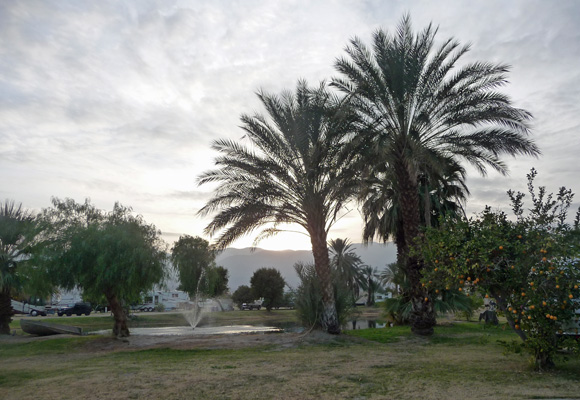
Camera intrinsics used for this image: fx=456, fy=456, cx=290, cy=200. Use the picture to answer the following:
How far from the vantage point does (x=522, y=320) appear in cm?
990

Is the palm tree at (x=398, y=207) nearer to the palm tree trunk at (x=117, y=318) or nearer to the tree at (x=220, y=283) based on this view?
the palm tree trunk at (x=117, y=318)

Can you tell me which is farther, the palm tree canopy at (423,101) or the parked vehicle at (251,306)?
the parked vehicle at (251,306)

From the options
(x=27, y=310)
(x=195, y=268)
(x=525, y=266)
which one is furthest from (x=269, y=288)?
(x=525, y=266)

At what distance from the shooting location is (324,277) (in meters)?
18.8

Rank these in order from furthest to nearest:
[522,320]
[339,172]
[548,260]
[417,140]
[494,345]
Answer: [339,172], [417,140], [494,345], [522,320], [548,260]

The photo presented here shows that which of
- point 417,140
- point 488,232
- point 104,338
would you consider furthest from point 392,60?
point 104,338

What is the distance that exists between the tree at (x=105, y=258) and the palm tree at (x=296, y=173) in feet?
10.1

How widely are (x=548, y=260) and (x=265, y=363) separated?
7.15 metres

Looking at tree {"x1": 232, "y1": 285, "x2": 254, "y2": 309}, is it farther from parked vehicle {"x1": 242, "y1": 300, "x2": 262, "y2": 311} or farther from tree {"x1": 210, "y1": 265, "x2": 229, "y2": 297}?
tree {"x1": 210, "y1": 265, "x2": 229, "y2": 297}

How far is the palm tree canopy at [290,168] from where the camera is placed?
18391mm

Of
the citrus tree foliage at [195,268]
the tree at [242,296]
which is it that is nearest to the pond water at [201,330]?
the citrus tree foliage at [195,268]

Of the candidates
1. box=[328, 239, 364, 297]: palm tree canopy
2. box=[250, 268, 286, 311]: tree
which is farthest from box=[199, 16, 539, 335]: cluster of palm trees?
box=[328, 239, 364, 297]: palm tree canopy

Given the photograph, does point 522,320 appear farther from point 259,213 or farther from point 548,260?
point 259,213

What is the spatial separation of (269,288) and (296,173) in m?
43.5
